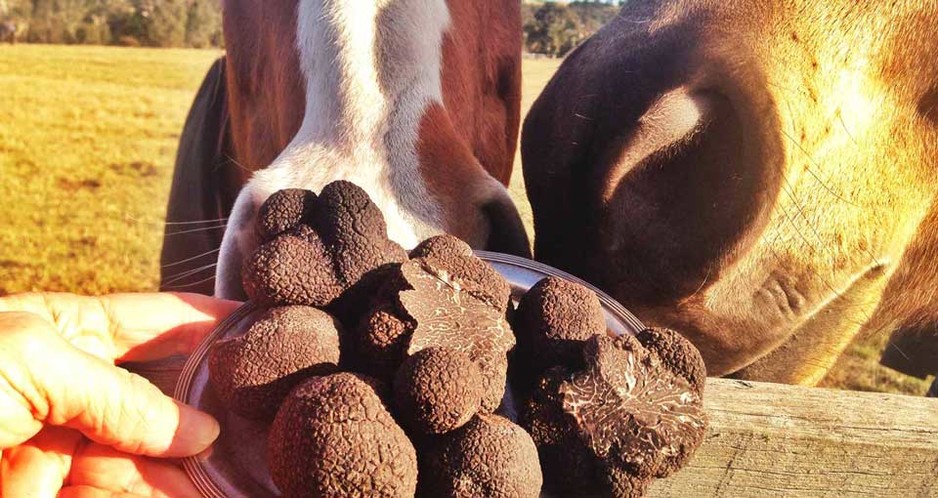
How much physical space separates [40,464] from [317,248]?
1.39ft

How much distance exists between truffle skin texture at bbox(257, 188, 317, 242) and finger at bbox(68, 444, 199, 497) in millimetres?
285

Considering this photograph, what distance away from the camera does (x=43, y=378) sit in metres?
0.72

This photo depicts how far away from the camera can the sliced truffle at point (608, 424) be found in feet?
2.25

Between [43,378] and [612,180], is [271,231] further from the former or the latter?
[612,180]

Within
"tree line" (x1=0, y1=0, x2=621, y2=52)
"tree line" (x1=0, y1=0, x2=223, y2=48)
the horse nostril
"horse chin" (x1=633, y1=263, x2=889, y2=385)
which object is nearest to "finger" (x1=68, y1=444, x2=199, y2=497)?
the horse nostril

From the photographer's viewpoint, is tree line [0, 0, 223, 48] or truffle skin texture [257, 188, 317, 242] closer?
truffle skin texture [257, 188, 317, 242]

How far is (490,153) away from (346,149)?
0.61 metres

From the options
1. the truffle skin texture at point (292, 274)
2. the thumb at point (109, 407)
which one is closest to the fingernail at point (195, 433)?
the thumb at point (109, 407)

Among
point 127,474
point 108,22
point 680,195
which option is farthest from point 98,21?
point 127,474

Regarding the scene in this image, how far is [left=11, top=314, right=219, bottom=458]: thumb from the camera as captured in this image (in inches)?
28.9

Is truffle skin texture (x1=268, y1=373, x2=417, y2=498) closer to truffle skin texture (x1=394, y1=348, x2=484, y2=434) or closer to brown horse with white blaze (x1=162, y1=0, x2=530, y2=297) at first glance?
truffle skin texture (x1=394, y1=348, x2=484, y2=434)

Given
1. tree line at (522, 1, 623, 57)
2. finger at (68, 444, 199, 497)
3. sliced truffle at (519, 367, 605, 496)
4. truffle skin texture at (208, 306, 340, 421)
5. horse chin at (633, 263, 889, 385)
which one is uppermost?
tree line at (522, 1, 623, 57)

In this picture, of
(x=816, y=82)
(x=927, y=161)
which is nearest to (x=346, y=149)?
(x=816, y=82)

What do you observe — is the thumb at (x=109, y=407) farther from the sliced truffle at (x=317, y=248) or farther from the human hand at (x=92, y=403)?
the sliced truffle at (x=317, y=248)
